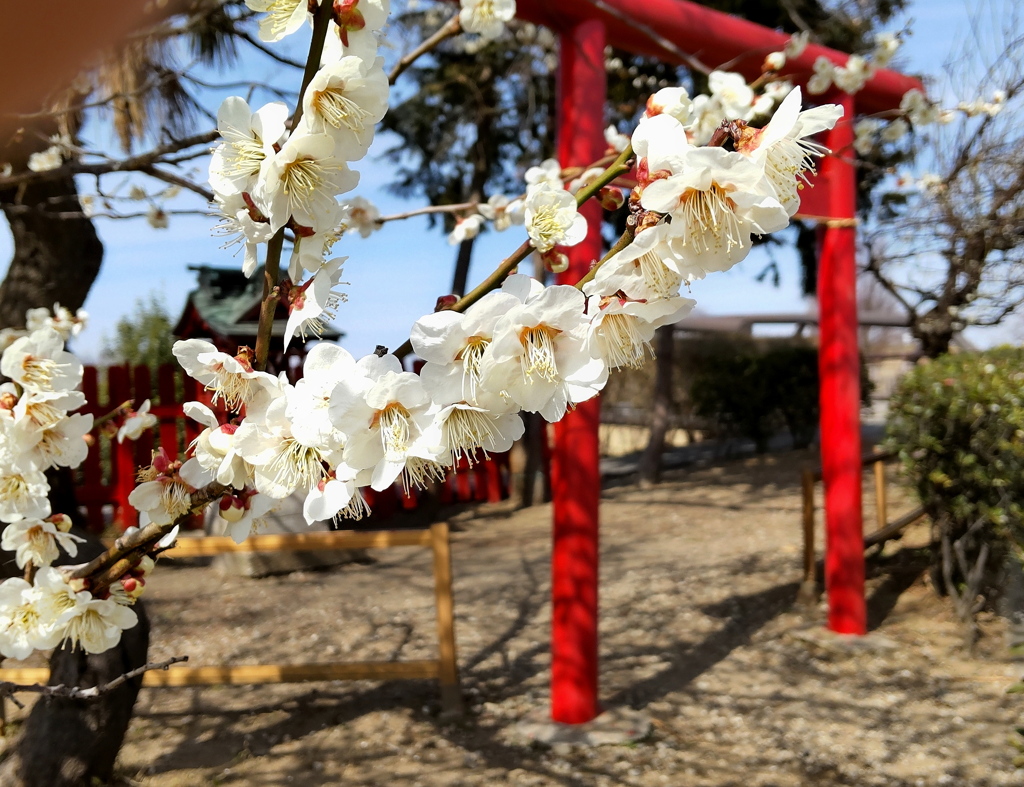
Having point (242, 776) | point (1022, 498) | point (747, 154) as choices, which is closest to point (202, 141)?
point (747, 154)

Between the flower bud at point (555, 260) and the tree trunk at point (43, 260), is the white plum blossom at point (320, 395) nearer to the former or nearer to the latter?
the flower bud at point (555, 260)

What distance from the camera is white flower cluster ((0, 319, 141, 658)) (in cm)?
124

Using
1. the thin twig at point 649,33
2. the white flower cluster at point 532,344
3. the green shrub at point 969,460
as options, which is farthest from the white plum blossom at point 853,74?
the white flower cluster at point 532,344

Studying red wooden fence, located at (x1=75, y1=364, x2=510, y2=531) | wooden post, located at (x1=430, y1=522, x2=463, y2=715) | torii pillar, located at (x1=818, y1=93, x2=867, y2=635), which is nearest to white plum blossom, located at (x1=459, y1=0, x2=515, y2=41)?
wooden post, located at (x1=430, y1=522, x2=463, y2=715)

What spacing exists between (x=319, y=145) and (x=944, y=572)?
4.44 metres

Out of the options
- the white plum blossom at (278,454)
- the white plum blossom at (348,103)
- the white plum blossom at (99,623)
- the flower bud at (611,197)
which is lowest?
the white plum blossom at (99,623)

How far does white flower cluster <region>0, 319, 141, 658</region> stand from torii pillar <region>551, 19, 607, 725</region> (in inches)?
75.9

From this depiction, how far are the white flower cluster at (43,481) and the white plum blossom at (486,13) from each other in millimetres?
1276

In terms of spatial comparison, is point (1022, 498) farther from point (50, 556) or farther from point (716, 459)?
point (716, 459)

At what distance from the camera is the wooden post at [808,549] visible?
468cm

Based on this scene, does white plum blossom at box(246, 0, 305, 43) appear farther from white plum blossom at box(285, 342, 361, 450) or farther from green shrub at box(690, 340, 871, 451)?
green shrub at box(690, 340, 871, 451)

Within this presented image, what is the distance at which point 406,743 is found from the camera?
3143 millimetres

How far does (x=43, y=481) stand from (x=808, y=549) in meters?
4.33

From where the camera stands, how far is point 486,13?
2045mm
